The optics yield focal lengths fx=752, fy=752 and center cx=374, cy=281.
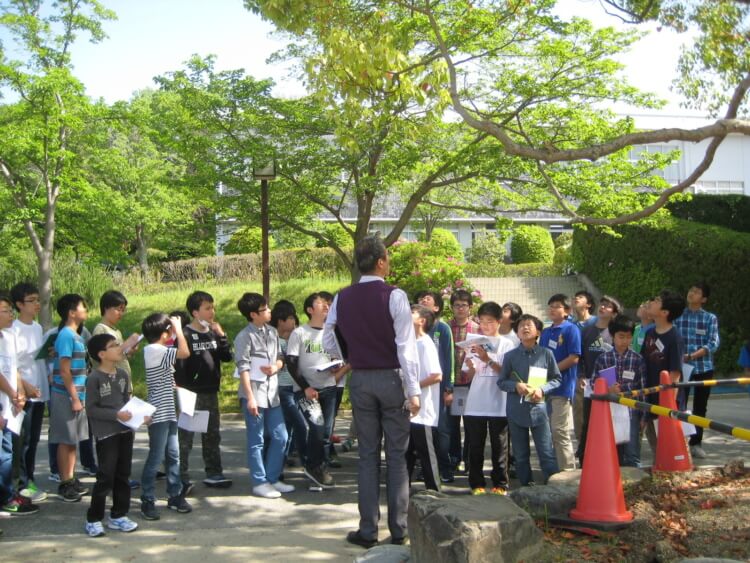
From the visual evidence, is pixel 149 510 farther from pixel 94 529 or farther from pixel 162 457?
pixel 94 529

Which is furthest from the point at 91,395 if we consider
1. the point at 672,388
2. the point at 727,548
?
the point at 672,388

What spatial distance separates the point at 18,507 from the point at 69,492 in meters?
0.49

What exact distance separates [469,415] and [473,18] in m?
6.44

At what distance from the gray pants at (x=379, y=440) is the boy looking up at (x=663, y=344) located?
2992mm

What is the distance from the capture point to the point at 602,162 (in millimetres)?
12789

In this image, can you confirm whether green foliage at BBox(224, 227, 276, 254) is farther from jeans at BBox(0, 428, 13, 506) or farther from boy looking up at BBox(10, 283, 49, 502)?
jeans at BBox(0, 428, 13, 506)

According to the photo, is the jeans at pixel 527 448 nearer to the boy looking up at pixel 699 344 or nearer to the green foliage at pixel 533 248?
the boy looking up at pixel 699 344

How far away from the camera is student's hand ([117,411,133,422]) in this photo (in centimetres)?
564

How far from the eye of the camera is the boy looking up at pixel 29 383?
670 cm

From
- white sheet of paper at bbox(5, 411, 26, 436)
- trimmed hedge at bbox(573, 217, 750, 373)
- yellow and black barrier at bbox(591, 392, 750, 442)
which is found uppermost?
trimmed hedge at bbox(573, 217, 750, 373)

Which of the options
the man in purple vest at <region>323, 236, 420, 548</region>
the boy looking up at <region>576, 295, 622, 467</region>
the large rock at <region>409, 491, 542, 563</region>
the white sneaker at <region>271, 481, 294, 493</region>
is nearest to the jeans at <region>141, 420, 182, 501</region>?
the white sneaker at <region>271, 481, 294, 493</region>

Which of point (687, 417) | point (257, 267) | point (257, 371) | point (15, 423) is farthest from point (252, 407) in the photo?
point (257, 267)

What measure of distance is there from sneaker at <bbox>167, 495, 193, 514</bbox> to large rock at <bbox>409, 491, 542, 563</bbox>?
2532mm

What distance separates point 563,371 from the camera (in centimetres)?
730
